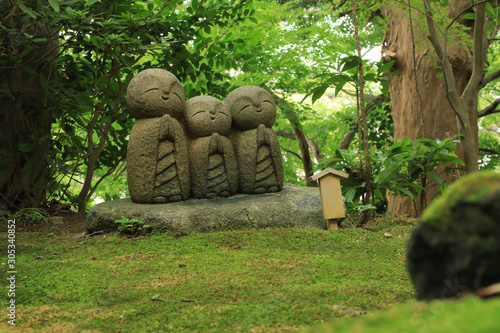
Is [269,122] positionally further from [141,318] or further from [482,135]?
[482,135]

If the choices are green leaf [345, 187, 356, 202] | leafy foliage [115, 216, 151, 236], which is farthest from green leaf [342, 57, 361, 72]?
leafy foliage [115, 216, 151, 236]

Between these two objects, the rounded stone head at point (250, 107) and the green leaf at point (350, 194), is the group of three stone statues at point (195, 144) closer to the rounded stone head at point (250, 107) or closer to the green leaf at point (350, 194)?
the rounded stone head at point (250, 107)

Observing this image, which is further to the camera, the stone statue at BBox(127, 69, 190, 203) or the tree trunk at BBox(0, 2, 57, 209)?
the tree trunk at BBox(0, 2, 57, 209)

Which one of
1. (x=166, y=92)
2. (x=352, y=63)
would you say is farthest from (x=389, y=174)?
(x=166, y=92)

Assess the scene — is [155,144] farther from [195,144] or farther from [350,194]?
[350,194]

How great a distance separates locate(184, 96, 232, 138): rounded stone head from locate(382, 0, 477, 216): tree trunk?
2.86 metres

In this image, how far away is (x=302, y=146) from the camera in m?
10.5

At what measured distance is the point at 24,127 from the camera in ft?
17.8

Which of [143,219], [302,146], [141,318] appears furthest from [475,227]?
[302,146]

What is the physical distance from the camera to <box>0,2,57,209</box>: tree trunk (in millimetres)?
5211

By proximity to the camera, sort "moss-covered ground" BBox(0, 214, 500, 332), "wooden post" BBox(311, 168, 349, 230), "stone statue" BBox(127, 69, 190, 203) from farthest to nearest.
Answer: "stone statue" BBox(127, 69, 190, 203) < "wooden post" BBox(311, 168, 349, 230) < "moss-covered ground" BBox(0, 214, 500, 332)

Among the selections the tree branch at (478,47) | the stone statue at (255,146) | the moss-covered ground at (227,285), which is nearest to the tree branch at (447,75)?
the tree branch at (478,47)

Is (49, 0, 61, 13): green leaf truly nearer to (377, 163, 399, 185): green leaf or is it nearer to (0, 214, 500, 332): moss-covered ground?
(0, 214, 500, 332): moss-covered ground

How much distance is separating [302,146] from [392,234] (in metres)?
6.60
